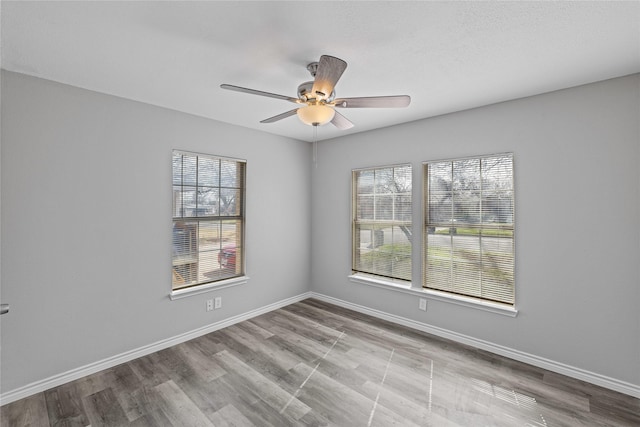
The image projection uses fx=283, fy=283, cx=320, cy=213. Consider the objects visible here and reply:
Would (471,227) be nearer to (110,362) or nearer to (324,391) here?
(324,391)

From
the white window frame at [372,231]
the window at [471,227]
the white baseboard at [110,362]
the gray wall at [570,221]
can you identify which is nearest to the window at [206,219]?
the white baseboard at [110,362]

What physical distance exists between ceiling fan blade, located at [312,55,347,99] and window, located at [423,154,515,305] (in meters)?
1.96

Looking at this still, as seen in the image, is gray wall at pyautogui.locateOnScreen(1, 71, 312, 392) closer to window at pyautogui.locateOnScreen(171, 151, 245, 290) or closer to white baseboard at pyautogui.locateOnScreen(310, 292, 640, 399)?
window at pyautogui.locateOnScreen(171, 151, 245, 290)

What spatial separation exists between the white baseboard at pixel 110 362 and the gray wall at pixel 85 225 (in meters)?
0.04

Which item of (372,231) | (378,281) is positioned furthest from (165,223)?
(378,281)

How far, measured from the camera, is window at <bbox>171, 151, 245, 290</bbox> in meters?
3.15

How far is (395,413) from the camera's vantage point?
2.05 m

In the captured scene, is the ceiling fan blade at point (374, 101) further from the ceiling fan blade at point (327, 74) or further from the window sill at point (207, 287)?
the window sill at point (207, 287)

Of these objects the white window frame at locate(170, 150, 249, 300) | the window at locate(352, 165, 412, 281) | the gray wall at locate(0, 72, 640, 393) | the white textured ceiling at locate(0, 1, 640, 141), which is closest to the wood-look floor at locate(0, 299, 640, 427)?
the gray wall at locate(0, 72, 640, 393)

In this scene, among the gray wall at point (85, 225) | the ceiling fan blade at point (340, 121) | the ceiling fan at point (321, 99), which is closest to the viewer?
the ceiling fan at point (321, 99)

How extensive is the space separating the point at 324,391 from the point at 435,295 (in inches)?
66.4

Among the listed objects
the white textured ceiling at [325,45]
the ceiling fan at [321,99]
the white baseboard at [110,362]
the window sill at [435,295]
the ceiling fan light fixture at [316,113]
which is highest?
the white textured ceiling at [325,45]

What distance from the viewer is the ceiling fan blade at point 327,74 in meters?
1.57

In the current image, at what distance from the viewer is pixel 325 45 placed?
183 cm
